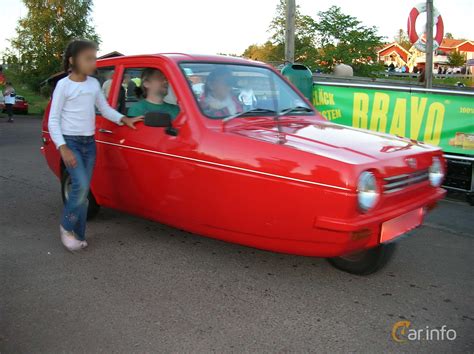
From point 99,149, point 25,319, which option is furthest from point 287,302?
point 99,149

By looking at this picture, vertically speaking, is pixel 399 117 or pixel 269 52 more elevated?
pixel 269 52

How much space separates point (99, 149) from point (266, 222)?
2089 mm

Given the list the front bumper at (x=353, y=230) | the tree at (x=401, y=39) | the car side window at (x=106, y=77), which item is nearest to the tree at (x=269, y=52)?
the tree at (x=401, y=39)

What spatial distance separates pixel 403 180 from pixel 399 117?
13.8 ft

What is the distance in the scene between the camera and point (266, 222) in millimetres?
3332

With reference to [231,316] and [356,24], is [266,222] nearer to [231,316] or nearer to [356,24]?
[231,316]

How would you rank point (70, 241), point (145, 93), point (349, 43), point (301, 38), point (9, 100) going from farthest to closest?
point (301, 38), point (349, 43), point (9, 100), point (145, 93), point (70, 241)

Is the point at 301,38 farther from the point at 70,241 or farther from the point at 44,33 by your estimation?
the point at 70,241

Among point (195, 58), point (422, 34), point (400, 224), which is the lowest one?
point (400, 224)

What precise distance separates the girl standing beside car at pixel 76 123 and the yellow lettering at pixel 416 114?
449cm

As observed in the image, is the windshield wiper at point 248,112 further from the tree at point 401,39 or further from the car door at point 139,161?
the tree at point 401,39

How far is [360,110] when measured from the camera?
762 cm

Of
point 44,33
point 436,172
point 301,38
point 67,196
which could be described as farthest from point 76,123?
point 301,38

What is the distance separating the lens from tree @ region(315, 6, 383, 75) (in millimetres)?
34594
